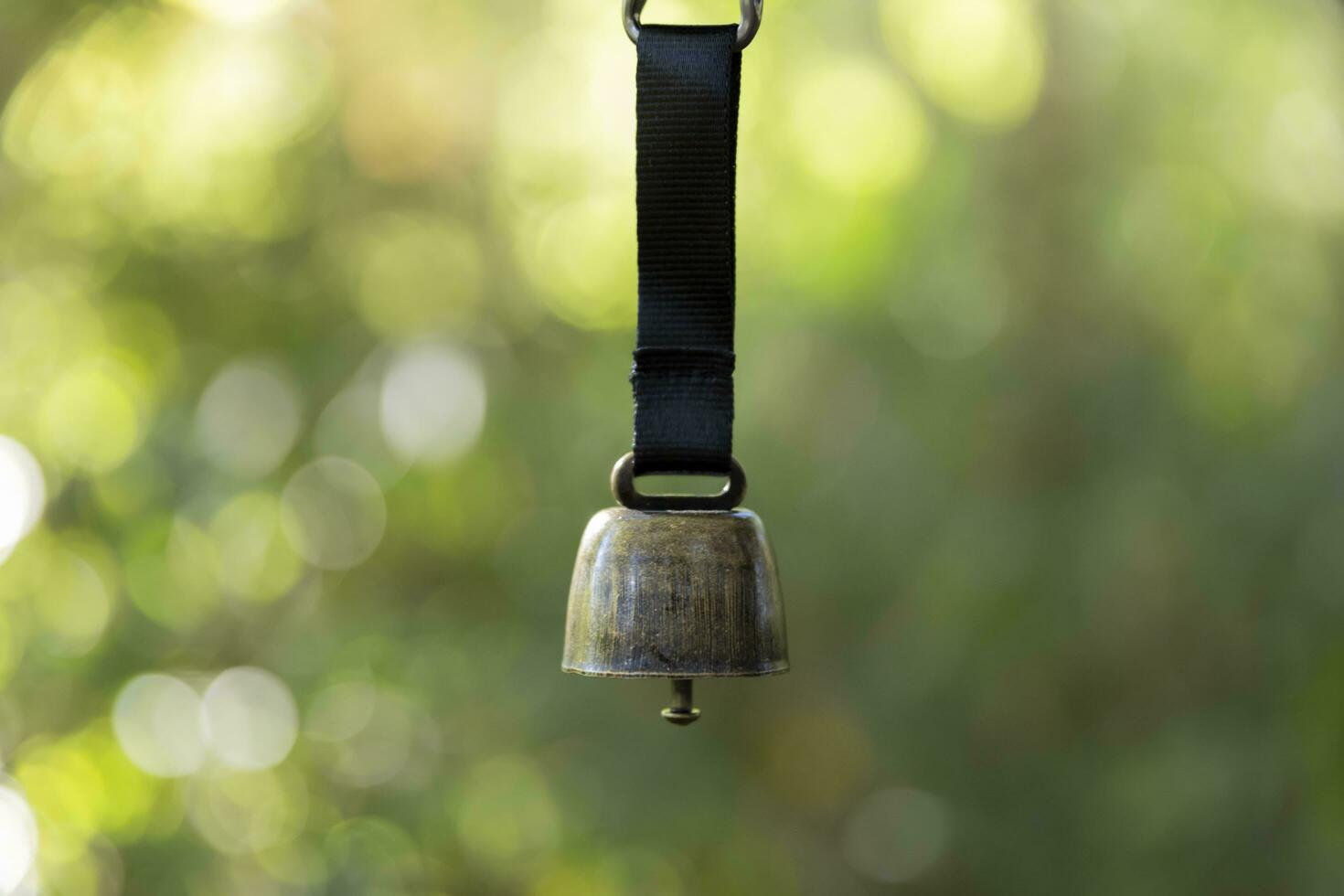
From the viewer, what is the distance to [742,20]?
1178 millimetres

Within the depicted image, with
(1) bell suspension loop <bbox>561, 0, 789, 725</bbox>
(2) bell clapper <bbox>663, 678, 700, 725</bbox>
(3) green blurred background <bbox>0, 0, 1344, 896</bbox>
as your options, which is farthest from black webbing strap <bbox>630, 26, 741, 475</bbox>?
(3) green blurred background <bbox>0, 0, 1344, 896</bbox>

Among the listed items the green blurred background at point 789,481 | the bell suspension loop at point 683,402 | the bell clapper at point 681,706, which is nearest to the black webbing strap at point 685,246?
the bell suspension loop at point 683,402

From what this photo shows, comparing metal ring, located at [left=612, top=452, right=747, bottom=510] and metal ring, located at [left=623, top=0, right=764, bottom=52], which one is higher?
metal ring, located at [left=623, top=0, right=764, bottom=52]

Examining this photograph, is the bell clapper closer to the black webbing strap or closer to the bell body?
the bell body

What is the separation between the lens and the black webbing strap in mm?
1160

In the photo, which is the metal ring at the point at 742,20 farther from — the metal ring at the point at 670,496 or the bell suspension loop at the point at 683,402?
the metal ring at the point at 670,496

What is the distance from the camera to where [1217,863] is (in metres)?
3.67

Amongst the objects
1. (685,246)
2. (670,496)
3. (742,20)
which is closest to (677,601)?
(670,496)

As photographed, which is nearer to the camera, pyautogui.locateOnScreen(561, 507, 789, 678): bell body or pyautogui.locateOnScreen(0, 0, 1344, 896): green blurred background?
pyautogui.locateOnScreen(561, 507, 789, 678): bell body

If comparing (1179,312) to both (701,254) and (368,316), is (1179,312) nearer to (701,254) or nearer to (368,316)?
(368,316)

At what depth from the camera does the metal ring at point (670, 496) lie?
4.07 feet

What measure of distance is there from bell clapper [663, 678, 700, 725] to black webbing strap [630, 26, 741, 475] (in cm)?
20

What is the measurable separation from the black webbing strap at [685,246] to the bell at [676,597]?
0.06 meters

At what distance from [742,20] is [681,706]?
62 cm
